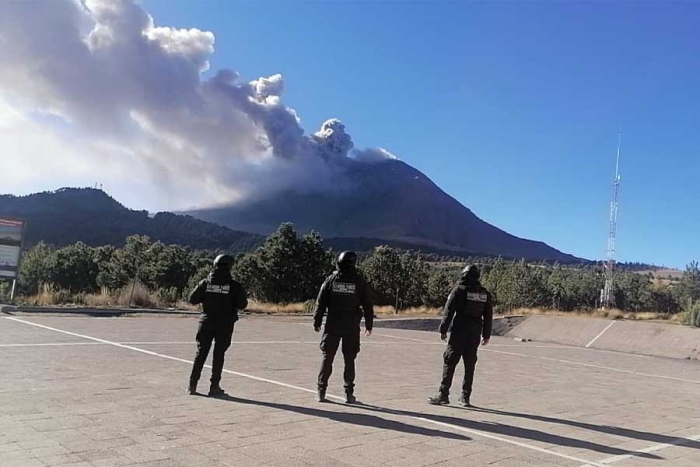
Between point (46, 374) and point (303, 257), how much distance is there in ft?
129

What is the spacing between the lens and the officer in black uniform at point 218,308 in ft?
22.4

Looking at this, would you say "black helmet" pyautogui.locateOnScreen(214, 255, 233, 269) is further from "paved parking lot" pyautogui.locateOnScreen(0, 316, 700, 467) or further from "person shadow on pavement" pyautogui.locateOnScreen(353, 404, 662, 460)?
"person shadow on pavement" pyautogui.locateOnScreen(353, 404, 662, 460)

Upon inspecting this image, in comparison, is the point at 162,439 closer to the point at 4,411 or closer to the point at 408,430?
the point at 4,411

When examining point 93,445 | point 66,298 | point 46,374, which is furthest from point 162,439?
point 66,298

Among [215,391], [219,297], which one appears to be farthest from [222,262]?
[215,391]

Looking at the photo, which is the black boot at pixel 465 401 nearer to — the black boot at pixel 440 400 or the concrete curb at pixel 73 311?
the black boot at pixel 440 400

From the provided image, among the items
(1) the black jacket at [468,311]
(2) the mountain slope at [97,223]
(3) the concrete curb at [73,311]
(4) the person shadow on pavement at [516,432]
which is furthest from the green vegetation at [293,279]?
(2) the mountain slope at [97,223]

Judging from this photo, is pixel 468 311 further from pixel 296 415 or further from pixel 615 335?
pixel 615 335

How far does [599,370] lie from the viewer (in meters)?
13.5

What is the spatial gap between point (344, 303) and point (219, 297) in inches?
56.4

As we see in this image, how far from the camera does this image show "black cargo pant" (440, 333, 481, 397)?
23.6 ft

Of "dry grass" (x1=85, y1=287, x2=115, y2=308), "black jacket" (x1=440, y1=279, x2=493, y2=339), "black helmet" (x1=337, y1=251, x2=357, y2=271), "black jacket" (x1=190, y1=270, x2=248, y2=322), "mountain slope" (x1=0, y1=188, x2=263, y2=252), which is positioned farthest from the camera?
"mountain slope" (x1=0, y1=188, x2=263, y2=252)

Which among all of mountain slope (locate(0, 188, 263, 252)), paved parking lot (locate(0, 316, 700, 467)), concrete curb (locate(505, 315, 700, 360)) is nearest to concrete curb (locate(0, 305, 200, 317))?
paved parking lot (locate(0, 316, 700, 467))

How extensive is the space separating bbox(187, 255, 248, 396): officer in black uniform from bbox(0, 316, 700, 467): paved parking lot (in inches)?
22.3
